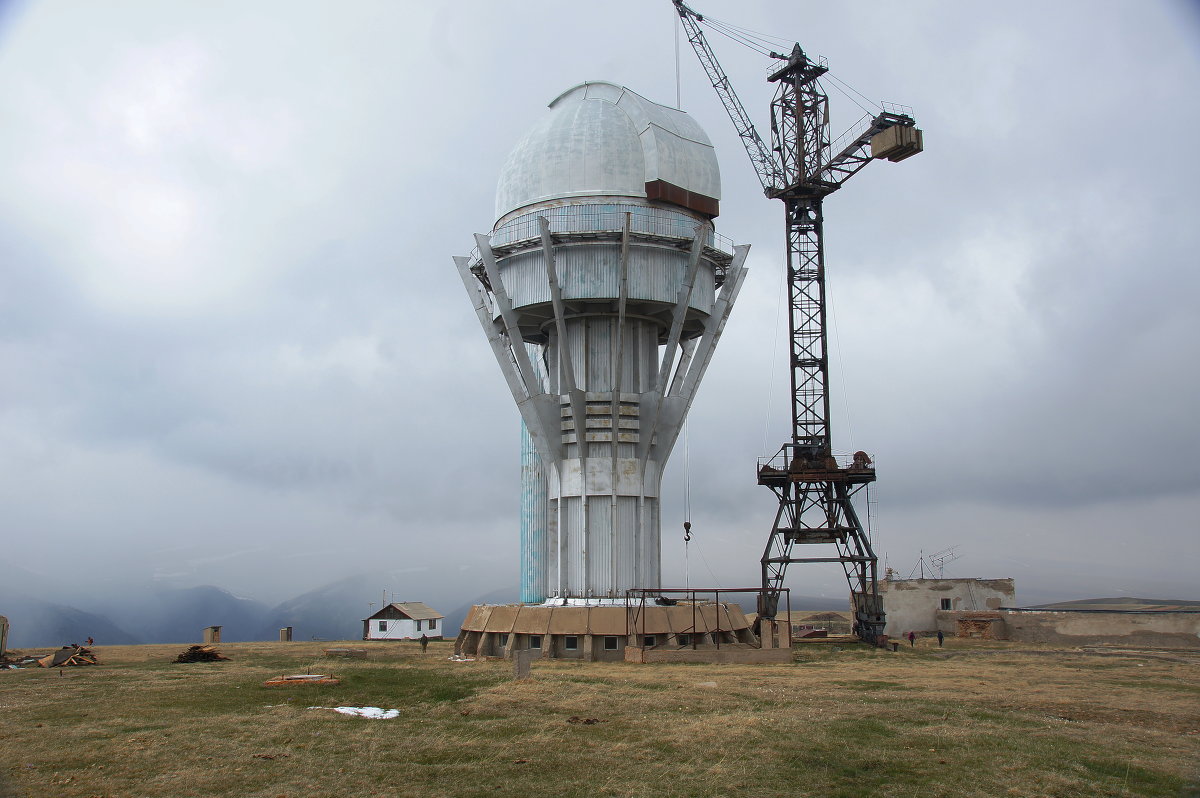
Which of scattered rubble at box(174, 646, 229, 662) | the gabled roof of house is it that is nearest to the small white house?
the gabled roof of house

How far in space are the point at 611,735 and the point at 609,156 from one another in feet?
106

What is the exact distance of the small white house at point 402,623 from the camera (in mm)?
65438

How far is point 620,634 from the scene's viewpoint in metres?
37.2

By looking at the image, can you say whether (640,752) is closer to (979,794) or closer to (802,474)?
(979,794)

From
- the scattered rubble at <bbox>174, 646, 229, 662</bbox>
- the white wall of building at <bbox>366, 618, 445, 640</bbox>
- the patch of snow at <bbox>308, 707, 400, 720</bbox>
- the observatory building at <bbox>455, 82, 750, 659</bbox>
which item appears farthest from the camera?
the white wall of building at <bbox>366, 618, 445, 640</bbox>

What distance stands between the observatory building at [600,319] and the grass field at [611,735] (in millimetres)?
13075

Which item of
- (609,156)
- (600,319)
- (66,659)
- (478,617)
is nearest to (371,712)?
(66,659)

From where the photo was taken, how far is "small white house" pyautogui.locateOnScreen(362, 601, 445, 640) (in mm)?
65438

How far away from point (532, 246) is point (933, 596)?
32.3m

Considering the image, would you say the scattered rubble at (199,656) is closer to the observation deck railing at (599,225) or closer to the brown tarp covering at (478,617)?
the brown tarp covering at (478,617)

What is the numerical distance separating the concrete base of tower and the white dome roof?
19148mm

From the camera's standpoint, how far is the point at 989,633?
162 feet

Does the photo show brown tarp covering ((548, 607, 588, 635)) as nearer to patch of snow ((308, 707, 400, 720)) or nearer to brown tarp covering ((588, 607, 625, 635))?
brown tarp covering ((588, 607, 625, 635))

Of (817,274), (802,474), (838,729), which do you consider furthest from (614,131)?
(838,729)
